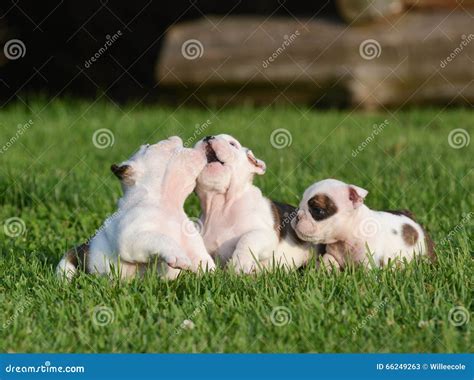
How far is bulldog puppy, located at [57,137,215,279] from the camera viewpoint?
4.86 metres

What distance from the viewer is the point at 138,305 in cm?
469

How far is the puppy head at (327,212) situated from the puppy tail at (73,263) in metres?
1.13

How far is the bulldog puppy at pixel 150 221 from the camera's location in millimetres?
4863

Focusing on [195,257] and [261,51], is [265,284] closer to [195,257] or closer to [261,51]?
[195,257]

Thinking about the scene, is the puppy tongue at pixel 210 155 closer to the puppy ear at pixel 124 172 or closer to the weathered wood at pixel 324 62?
the puppy ear at pixel 124 172

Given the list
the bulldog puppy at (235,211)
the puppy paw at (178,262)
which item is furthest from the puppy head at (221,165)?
the puppy paw at (178,262)

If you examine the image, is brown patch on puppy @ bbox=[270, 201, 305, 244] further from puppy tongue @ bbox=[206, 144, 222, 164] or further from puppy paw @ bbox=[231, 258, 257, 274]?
puppy tongue @ bbox=[206, 144, 222, 164]

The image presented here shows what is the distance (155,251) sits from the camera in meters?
4.80

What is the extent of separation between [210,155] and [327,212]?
0.71m

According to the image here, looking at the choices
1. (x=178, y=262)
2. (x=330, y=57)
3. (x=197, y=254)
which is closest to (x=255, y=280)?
(x=197, y=254)

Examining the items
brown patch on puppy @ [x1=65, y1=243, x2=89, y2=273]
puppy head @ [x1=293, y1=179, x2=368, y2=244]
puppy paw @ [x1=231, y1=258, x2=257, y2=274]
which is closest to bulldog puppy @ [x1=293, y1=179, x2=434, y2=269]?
puppy head @ [x1=293, y1=179, x2=368, y2=244]

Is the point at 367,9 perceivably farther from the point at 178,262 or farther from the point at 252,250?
the point at 178,262

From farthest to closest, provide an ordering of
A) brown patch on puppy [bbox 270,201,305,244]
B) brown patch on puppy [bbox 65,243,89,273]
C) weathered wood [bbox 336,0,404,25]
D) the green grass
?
weathered wood [bbox 336,0,404,25] < brown patch on puppy [bbox 270,201,305,244] < brown patch on puppy [bbox 65,243,89,273] < the green grass

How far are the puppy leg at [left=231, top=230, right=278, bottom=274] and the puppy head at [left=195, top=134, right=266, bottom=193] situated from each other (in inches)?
13.0
